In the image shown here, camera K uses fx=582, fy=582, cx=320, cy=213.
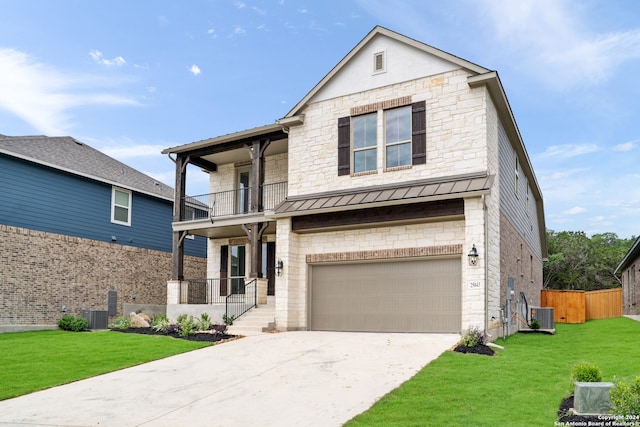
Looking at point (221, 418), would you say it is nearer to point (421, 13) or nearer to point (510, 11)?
point (421, 13)

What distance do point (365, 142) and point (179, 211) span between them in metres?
8.55

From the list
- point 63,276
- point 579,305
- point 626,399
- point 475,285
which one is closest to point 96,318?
point 63,276

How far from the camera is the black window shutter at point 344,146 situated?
1730 centimetres

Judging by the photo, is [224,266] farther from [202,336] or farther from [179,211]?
→ [202,336]

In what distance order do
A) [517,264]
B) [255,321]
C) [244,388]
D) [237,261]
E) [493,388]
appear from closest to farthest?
[493,388]
[244,388]
[255,321]
[517,264]
[237,261]

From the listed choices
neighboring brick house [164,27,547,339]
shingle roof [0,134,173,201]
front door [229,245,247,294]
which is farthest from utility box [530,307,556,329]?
shingle roof [0,134,173,201]

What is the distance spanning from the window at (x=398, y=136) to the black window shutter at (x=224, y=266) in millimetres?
9245

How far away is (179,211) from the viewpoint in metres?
22.1

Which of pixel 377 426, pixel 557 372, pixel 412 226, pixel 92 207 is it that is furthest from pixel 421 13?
pixel 92 207

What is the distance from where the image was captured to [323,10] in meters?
16.4

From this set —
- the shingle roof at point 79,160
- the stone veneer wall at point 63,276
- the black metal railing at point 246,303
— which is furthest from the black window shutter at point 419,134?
the stone veneer wall at point 63,276

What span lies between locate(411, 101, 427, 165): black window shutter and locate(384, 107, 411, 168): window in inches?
8.6

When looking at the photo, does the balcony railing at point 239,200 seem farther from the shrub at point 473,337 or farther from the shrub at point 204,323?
A: the shrub at point 473,337

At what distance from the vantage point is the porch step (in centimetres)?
1709
